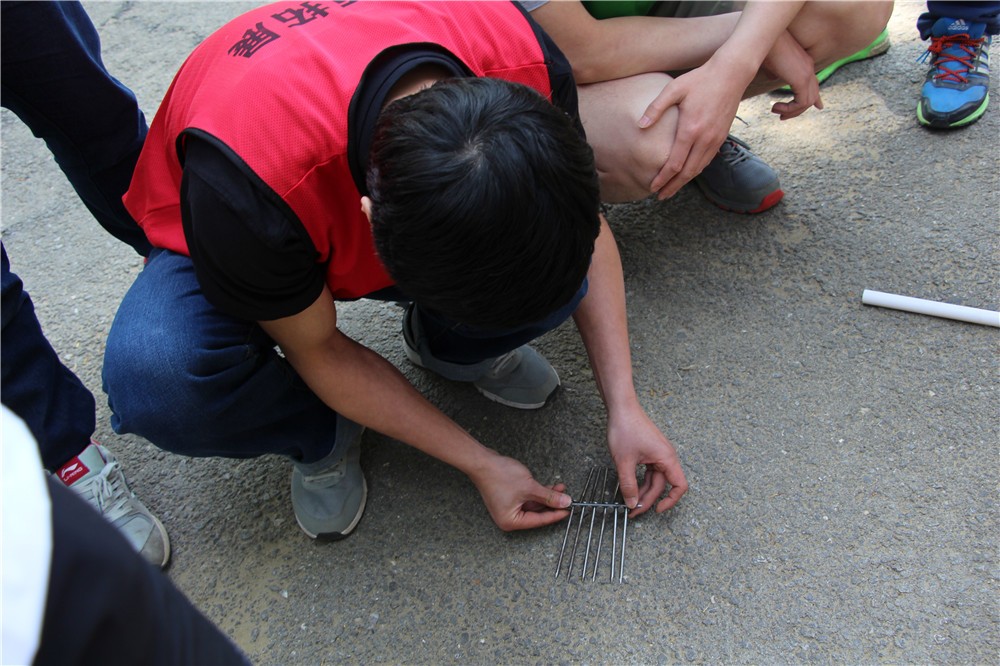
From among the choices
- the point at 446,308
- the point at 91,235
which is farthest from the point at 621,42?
the point at 91,235

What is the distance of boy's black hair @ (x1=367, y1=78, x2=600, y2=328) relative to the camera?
928 mm

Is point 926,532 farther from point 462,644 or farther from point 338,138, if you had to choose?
point 338,138

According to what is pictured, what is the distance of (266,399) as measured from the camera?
1.42 metres

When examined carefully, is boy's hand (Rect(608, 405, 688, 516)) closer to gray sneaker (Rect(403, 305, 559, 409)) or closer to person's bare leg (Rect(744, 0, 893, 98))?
gray sneaker (Rect(403, 305, 559, 409))

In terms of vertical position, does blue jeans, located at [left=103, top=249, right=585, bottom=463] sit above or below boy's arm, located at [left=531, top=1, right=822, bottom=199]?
Result: below

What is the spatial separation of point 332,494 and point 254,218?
0.69m

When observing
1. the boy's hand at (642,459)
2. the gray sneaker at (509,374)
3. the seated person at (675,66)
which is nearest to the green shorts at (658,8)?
the seated person at (675,66)

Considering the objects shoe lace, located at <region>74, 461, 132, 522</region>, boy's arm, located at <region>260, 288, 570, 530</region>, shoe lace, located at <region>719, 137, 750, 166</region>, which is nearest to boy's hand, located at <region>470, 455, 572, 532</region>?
boy's arm, located at <region>260, 288, 570, 530</region>

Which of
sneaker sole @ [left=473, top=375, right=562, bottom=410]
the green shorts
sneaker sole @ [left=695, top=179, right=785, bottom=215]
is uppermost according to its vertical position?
the green shorts

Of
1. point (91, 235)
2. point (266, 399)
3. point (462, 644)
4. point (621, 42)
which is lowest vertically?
point (462, 644)

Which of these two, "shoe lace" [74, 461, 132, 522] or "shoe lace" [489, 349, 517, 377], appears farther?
"shoe lace" [489, 349, 517, 377]

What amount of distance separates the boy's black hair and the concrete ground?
0.69 m

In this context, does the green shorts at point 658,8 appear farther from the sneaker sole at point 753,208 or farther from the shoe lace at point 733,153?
the sneaker sole at point 753,208

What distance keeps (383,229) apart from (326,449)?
730 millimetres
